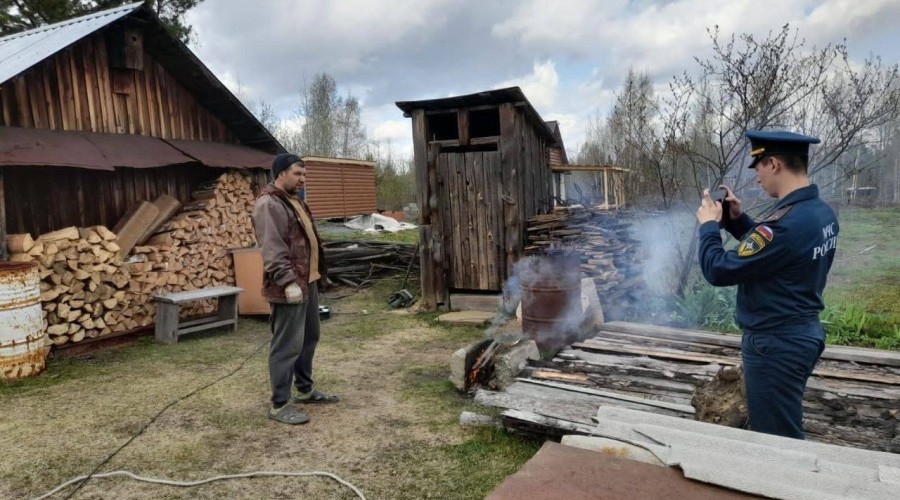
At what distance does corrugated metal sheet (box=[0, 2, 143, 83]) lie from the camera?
20.0 ft

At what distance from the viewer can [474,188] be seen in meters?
8.35

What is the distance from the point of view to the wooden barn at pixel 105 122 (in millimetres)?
6215

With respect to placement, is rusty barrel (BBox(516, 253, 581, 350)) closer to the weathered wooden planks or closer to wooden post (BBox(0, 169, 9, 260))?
wooden post (BBox(0, 169, 9, 260))

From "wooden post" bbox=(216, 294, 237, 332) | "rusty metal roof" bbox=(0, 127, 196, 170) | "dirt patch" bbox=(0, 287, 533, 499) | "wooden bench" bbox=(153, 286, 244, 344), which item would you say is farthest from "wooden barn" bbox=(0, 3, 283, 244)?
"dirt patch" bbox=(0, 287, 533, 499)

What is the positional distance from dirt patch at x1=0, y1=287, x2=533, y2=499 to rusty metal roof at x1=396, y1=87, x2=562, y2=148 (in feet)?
11.6

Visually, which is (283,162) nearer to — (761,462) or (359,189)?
(761,462)

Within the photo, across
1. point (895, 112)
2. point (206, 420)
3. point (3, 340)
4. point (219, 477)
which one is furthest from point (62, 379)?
point (895, 112)

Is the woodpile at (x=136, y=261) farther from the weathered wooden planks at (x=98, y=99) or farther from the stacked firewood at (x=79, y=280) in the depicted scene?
the weathered wooden planks at (x=98, y=99)

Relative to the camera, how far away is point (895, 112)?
705cm

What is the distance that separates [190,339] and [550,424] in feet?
18.2

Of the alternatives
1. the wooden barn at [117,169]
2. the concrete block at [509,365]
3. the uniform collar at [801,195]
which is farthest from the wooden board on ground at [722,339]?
the wooden barn at [117,169]

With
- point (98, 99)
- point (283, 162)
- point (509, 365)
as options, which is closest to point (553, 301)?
point (509, 365)

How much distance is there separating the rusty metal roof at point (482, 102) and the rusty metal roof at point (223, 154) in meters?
2.37

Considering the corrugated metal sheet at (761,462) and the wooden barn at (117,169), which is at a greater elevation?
the wooden barn at (117,169)
